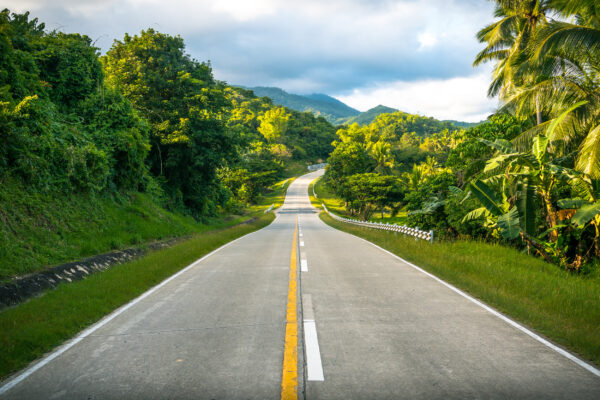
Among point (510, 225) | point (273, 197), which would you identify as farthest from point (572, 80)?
point (273, 197)

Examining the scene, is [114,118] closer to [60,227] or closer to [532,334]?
[60,227]

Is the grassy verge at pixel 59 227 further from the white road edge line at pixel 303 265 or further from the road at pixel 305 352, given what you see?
the white road edge line at pixel 303 265

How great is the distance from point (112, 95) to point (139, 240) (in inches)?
311

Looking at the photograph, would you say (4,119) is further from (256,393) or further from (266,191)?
(266,191)

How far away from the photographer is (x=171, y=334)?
218 inches

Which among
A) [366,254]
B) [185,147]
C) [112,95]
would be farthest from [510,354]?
[185,147]

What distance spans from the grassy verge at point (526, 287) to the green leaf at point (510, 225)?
0.90m

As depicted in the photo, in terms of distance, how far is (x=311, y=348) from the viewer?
4902 mm

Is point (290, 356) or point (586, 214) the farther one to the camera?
point (586, 214)

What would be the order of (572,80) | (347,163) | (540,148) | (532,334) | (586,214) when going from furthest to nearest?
1. (347,163)
2. (572,80)
3. (540,148)
4. (586,214)
5. (532,334)

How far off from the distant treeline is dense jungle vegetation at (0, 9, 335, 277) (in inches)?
2.2

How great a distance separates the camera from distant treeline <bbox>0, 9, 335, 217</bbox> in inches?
494

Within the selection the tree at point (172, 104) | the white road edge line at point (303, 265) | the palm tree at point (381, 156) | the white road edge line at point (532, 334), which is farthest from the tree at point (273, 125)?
the white road edge line at point (532, 334)

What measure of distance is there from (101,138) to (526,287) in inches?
686
